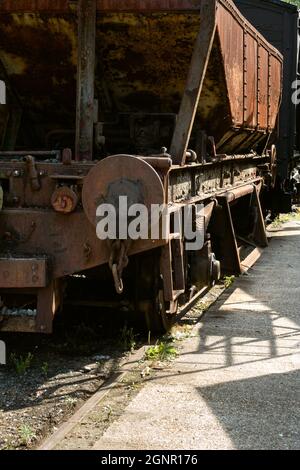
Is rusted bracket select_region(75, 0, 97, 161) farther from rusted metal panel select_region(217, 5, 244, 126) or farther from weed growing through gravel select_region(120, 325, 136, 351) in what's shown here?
weed growing through gravel select_region(120, 325, 136, 351)

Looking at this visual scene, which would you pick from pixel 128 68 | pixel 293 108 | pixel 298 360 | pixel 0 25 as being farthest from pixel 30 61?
pixel 293 108

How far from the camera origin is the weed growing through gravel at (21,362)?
5.31m

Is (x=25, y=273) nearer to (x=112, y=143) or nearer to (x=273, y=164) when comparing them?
(x=112, y=143)

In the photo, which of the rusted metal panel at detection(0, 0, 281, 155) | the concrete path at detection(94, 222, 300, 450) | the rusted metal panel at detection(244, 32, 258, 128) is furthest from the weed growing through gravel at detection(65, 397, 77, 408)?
the rusted metal panel at detection(244, 32, 258, 128)

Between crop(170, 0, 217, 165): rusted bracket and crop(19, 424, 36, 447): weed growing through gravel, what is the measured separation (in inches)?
98.6

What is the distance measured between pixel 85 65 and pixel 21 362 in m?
2.35

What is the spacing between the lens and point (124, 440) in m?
4.01

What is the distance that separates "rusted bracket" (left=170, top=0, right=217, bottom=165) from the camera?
5.72 meters

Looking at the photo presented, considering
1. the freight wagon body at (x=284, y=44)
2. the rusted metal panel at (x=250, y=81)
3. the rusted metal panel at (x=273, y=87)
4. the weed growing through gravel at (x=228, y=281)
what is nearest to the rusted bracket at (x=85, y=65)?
the rusted metal panel at (x=250, y=81)

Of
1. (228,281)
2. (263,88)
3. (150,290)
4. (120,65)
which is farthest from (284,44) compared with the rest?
(150,290)

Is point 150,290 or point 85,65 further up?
point 85,65

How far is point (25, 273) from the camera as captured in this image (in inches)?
206

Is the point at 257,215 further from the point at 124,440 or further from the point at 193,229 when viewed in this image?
the point at 124,440

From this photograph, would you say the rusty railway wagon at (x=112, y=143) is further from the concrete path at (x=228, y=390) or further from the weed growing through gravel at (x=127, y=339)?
the concrete path at (x=228, y=390)
